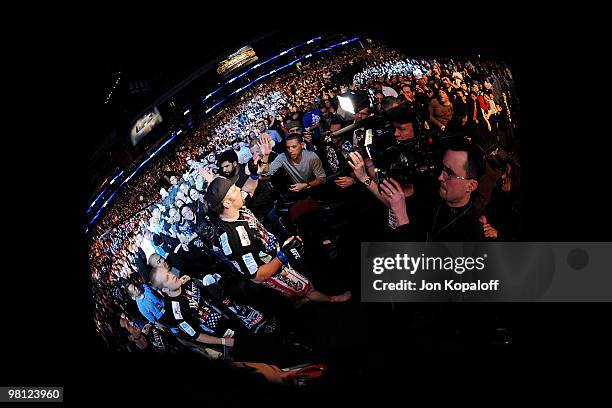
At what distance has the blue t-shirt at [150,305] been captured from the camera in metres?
2.46

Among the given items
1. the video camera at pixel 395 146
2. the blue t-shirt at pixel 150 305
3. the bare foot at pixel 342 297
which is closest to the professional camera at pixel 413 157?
the video camera at pixel 395 146

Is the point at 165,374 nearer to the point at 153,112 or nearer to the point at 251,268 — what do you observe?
the point at 251,268

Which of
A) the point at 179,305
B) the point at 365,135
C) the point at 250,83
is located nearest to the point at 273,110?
the point at 250,83

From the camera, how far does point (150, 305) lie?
8.14ft

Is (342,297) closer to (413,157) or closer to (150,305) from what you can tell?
(413,157)

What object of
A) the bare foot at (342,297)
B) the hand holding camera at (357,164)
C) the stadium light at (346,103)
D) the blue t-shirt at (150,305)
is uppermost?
the stadium light at (346,103)

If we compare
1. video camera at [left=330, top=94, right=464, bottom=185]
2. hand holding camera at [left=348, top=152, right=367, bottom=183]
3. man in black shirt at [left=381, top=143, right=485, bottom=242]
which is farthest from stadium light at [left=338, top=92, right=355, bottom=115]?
man in black shirt at [left=381, top=143, right=485, bottom=242]

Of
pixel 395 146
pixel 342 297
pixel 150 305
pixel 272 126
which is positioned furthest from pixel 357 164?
pixel 150 305

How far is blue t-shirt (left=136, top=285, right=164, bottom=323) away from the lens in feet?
8.09

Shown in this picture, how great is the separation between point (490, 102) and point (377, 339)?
0.84m

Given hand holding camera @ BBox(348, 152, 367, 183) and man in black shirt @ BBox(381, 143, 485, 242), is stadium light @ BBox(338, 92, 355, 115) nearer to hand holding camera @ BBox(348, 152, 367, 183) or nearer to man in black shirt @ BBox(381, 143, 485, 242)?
hand holding camera @ BBox(348, 152, 367, 183)

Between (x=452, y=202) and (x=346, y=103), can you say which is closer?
(x=346, y=103)

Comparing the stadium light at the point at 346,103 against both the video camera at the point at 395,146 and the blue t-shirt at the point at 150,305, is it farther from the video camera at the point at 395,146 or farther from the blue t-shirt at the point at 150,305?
the blue t-shirt at the point at 150,305

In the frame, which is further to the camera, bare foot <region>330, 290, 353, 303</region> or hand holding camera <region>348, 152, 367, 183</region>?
bare foot <region>330, 290, 353, 303</region>
